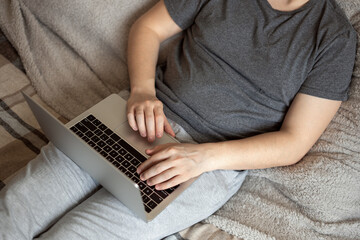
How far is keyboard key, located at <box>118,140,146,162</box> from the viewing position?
892 millimetres

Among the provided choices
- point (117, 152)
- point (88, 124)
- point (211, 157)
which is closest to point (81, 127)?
point (88, 124)

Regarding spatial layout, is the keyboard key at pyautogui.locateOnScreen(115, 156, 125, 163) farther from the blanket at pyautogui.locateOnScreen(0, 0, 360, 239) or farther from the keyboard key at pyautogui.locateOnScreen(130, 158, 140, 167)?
the blanket at pyautogui.locateOnScreen(0, 0, 360, 239)

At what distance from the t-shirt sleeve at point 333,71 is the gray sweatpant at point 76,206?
309 millimetres

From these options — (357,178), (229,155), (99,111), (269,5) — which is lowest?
(357,178)

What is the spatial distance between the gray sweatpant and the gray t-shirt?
0.56ft

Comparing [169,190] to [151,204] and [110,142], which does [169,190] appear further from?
[110,142]

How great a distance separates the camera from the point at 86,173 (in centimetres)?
94

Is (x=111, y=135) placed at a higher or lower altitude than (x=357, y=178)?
Answer: higher

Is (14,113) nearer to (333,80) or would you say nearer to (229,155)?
(229,155)

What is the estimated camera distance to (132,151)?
0.90m

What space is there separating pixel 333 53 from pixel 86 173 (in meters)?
0.69

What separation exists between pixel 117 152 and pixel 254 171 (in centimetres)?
39

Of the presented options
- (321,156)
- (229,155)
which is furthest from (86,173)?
(321,156)

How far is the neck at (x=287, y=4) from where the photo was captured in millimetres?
993
